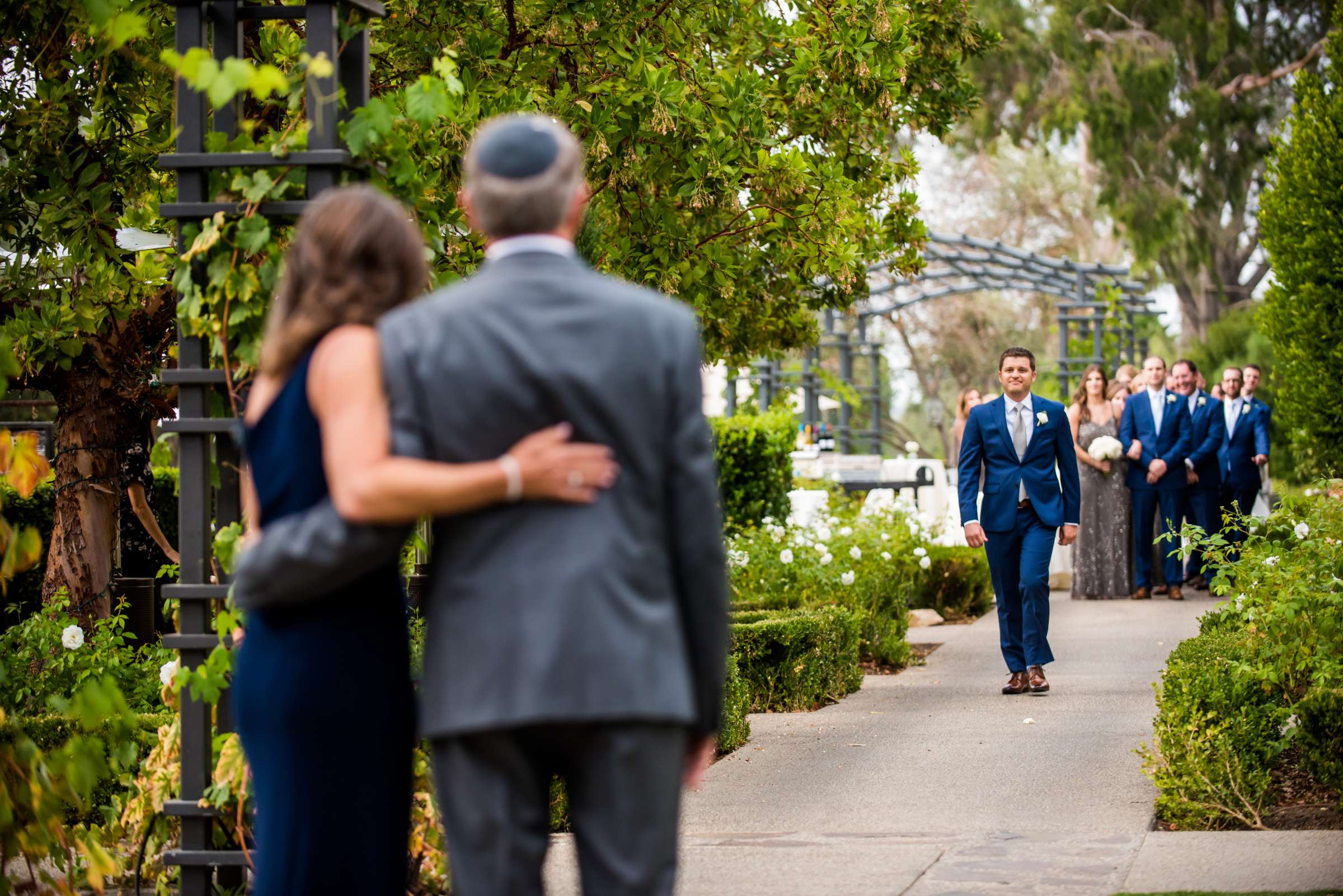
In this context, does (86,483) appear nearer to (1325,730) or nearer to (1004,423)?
(1004,423)

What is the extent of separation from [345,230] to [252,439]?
1.40 ft

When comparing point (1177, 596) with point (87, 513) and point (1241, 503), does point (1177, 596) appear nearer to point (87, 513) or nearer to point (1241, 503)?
point (1241, 503)

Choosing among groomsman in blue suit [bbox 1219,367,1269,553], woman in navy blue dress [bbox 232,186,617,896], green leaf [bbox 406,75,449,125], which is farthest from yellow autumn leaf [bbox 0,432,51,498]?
groomsman in blue suit [bbox 1219,367,1269,553]

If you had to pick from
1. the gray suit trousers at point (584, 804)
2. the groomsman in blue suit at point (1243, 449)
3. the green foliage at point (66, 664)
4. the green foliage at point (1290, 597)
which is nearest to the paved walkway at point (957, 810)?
the green foliage at point (1290, 597)

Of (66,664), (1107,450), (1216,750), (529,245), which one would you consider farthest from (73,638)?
(1107,450)

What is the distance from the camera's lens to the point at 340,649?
277 cm

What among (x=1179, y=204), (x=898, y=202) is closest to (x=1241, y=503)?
(x=898, y=202)

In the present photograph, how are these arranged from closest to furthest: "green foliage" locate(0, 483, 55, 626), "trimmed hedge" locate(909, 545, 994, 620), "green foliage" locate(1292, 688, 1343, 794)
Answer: "green foliage" locate(1292, 688, 1343, 794)
"green foliage" locate(0, 483, 55, 626)
"trimmed hedge" locate(909, 545, 994, 620)

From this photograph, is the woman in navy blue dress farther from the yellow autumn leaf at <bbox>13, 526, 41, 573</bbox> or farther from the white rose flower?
the white rose flower

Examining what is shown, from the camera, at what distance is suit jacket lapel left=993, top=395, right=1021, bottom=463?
29.0 feet

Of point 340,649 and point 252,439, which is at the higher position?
point 252,439

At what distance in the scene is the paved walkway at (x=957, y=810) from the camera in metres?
4.77

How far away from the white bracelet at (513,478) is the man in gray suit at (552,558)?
3 centimetres

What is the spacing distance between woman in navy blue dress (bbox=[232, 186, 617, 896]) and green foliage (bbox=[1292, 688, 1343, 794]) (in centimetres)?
356
